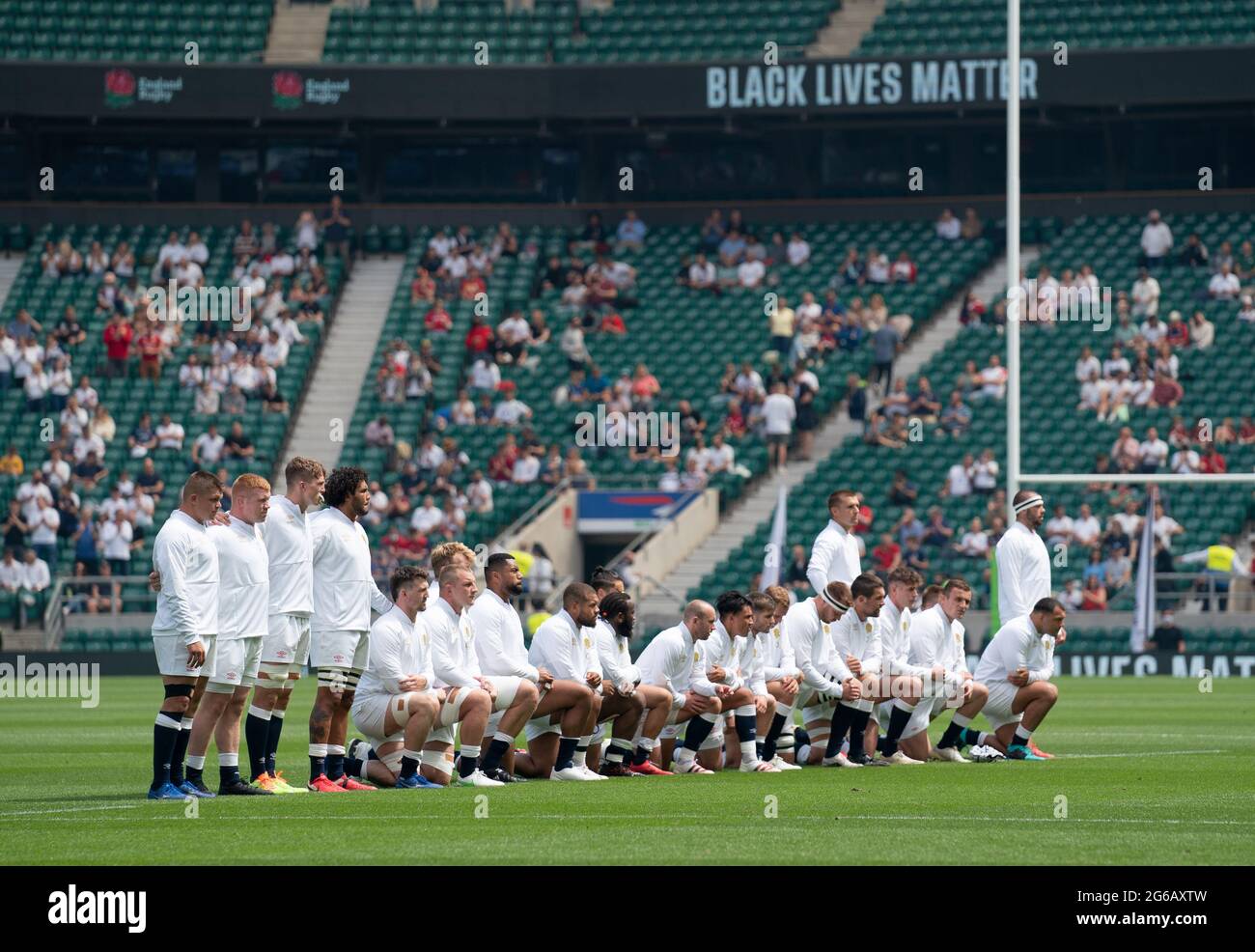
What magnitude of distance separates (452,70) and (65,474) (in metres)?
9.76

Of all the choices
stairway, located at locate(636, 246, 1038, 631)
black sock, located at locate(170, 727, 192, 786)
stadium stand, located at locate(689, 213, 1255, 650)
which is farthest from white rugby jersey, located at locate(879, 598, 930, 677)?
stairway, located at locate(636, 246, 1038, 631)

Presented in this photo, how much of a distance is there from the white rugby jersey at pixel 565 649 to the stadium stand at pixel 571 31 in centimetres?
2355

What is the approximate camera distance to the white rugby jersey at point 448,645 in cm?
1239

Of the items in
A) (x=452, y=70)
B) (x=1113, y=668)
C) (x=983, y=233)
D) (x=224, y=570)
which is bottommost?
(x=1113, y=668)

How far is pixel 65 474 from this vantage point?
30.4m

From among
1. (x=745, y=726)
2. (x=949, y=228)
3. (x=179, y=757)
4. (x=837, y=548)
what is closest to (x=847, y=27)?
(x=949, y=228)

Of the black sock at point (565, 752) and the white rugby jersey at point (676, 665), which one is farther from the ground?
the white rugby jersey at point (676, 665)

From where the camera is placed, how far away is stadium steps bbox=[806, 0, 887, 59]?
35438 mm

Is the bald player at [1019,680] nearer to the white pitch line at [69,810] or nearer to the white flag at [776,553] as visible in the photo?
the white pitch line at [69,810]

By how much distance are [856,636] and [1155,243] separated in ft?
58.5

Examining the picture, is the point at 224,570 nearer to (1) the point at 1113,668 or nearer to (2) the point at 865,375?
(1) the point at 1113,668

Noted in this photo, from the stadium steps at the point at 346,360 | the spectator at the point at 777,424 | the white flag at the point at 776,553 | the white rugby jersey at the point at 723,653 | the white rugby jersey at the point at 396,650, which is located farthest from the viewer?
the stadium steps at the point at 346,360

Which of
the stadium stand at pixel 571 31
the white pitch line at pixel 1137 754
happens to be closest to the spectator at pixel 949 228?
the stadium stand at pixel 571 31
